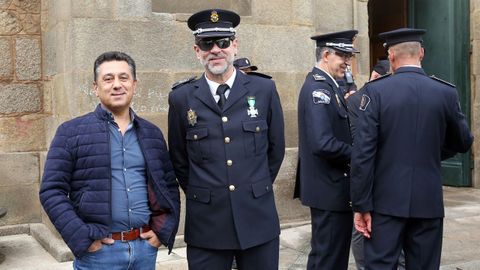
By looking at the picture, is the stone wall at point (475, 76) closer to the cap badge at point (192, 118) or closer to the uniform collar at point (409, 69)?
the uniform collar at point (409, 69)

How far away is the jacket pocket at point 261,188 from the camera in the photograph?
3203mm

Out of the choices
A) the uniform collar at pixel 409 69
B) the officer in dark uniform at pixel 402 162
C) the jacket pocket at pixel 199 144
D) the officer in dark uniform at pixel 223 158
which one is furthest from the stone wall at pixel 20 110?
the uniform collar at pixel 409 69

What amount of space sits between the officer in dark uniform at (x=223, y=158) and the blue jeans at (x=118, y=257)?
333mm

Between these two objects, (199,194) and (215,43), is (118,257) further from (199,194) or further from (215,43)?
(215,43)

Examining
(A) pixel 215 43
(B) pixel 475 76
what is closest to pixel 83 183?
(A) pixel 215 43

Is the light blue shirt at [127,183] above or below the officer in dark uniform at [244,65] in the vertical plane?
below

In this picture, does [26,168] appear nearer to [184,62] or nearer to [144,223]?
[184,62]

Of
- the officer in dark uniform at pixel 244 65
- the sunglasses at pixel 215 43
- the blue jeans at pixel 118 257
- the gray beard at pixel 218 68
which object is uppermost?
the officer in dark uniform at pixel 244 65

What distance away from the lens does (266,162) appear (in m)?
3.33

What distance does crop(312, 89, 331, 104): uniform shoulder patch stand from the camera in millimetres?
3965

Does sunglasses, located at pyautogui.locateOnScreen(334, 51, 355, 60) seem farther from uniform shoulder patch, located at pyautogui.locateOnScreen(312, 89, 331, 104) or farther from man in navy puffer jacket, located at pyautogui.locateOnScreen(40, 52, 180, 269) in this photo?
man in navy puffer jacket, located at pyautogui.locateOnScreen(40, 52, 180, 269)

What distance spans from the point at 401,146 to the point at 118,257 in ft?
5.85

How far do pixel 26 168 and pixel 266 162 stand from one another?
3.58 m

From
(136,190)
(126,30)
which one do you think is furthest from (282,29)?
(136,190)
